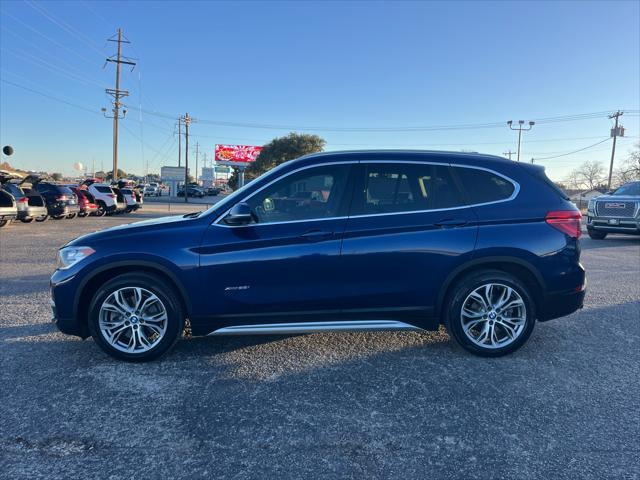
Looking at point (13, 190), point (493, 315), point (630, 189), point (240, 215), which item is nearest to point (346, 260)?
point (240, 215)

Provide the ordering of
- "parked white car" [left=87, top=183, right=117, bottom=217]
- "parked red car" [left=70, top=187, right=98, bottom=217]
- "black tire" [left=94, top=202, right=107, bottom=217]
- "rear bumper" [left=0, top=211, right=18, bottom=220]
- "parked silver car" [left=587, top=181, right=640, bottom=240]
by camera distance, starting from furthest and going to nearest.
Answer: "black tire" [left=94, top=202, right=107, bottom=217] < "parked white car" [left=87, top=183, right=117, bottom=217] < "parked red car" [left=70, top=187, right=98, bottom=217] < "rear bumper" [left=0, top=211, right=18, bottom=220] < "parked silver car" [left=587, top=181, right=640, bottom=240]

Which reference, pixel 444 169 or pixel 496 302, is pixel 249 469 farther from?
pixel 444 169

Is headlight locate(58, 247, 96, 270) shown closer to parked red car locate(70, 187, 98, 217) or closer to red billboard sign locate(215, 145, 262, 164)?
parked red car locate(70, 187, 98, 217)

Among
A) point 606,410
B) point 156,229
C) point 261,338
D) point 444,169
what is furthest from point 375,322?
point 156,229

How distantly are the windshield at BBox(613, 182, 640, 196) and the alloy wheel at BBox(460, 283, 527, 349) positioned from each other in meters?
13.0

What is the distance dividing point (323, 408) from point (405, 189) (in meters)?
1.99

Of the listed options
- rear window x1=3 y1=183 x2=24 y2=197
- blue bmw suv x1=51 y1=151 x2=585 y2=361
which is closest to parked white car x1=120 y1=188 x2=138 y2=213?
rear window x1=3 y1=183 x2=24 y2=197

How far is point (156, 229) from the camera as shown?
3.71 metres

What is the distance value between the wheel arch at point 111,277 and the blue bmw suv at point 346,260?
0.01 m

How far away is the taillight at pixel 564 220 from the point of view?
12.8 feet

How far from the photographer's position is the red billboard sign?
7381cm

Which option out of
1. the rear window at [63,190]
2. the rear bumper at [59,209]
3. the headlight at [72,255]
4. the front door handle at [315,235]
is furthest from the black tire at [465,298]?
the rear window at [63,190]

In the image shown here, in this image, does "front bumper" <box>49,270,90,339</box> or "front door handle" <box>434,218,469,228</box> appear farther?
"front door handle" <box>434,218,469,228</box>

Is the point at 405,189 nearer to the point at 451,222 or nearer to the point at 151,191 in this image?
the point at 451,222
